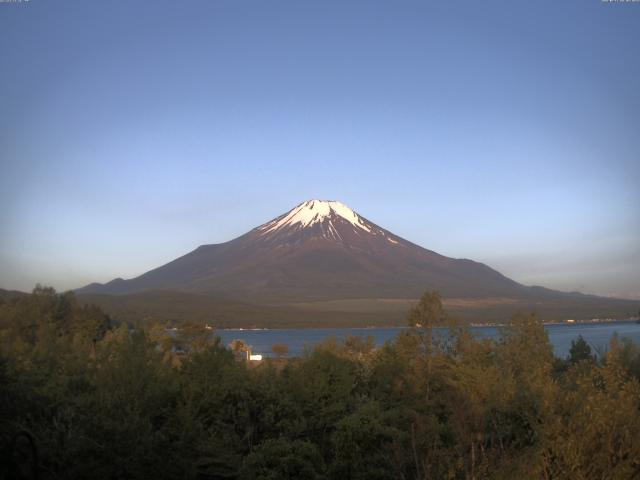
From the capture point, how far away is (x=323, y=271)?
16238 centimetres

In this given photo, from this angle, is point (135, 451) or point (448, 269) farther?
point (448, 269)

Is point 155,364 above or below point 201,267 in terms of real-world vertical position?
below

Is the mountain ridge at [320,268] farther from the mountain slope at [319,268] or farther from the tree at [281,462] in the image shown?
the tree at [281,462]

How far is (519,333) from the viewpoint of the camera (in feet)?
100

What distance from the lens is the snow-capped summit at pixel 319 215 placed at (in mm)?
187375

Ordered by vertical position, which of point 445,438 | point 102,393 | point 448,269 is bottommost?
point 445,438

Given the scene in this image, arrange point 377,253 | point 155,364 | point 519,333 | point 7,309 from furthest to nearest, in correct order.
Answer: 1. point 377,253
2. point 7,309
3. point 519,333
4. point 155,364

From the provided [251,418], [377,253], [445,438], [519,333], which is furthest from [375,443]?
[377,253]

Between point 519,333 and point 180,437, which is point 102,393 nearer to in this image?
point 180,437

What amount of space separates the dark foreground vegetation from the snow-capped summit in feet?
535

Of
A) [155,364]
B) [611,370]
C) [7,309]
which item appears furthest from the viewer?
[7,309]

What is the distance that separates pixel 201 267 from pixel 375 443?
6664 inches

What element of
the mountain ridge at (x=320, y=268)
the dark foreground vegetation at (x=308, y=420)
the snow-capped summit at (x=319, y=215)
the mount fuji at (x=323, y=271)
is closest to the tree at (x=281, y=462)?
the dark foreground vegetation at (x=308, y=420)

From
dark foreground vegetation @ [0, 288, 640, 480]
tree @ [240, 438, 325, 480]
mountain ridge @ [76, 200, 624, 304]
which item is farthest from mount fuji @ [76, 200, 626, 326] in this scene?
tree @ [240, 438, 325, 480]
